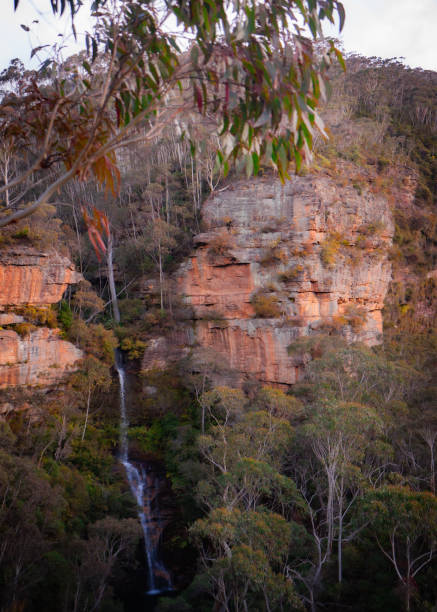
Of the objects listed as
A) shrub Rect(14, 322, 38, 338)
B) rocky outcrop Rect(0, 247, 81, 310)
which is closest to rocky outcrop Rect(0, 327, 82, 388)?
shrub Rect(14, 322, 38, 338)

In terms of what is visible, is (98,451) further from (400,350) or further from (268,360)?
(400,350)

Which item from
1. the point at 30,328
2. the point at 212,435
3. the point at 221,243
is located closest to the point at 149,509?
the point at 212,435

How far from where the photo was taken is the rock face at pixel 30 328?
16875mm

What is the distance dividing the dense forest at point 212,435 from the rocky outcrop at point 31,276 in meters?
0.41

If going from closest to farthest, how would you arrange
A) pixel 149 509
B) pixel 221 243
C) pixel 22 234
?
pixel 149 509
pixel 22 234
pixel 221 243

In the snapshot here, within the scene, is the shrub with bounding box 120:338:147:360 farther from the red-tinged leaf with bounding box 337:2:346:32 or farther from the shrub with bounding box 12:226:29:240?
the red-tinged leaf with bounding box 337:2:346:32

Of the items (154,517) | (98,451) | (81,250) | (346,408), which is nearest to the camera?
(346,408)

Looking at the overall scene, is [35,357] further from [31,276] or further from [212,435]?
[212,435]

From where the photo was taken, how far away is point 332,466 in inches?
459

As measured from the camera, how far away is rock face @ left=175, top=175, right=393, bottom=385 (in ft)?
70.2

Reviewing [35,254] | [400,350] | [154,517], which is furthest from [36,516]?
[400,350]

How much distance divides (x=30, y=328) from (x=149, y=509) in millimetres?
7928

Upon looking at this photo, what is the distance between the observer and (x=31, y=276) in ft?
59.6

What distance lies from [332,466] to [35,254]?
13.4m
